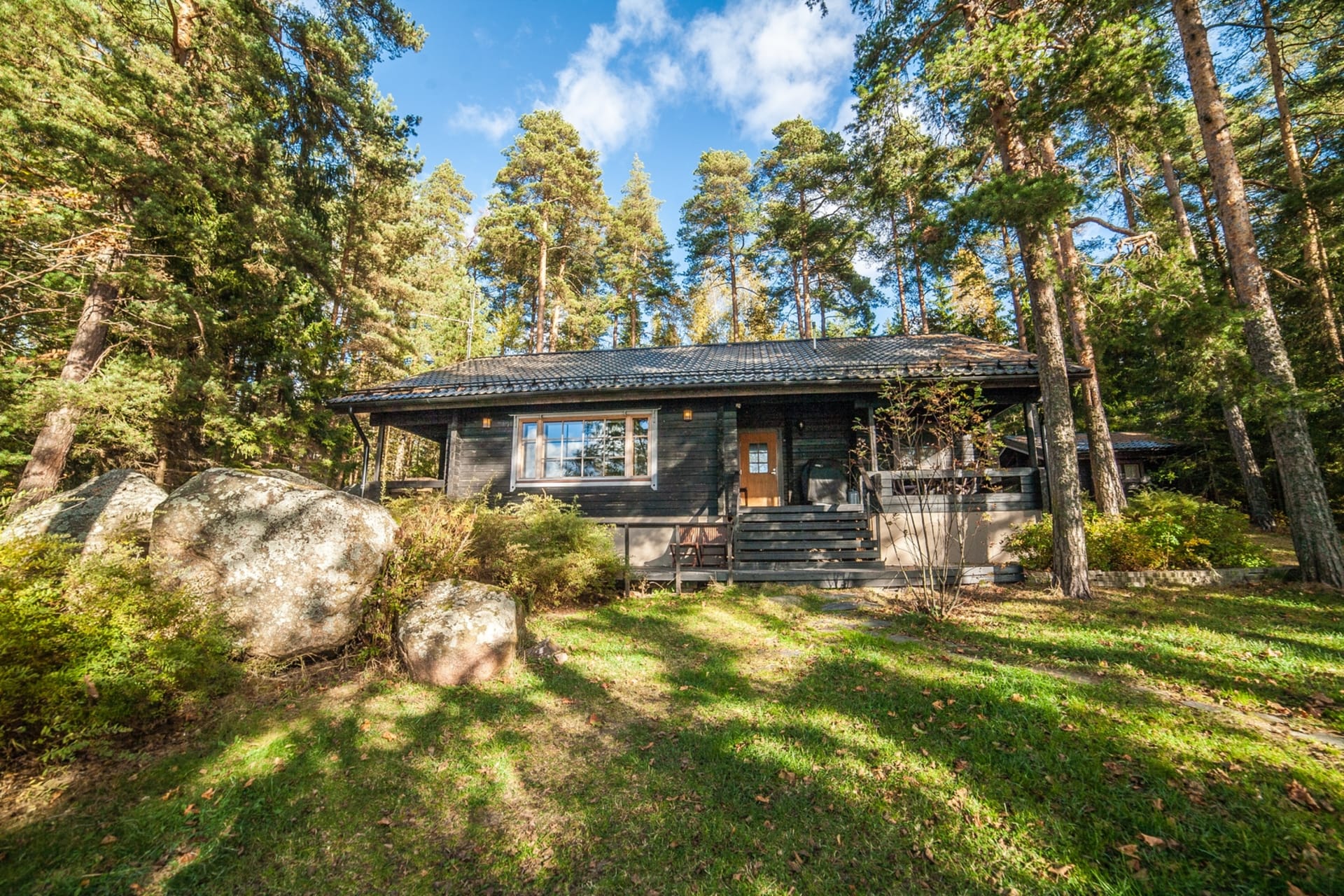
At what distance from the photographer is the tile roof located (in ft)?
28.5

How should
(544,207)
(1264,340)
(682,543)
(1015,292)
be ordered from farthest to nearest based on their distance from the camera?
(544,207), (1015,292), (682,543), (1264,340)

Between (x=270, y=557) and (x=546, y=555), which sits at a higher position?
(x=270, y=557)

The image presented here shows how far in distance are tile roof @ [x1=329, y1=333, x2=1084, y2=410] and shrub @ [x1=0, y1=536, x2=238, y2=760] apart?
6.35 meters

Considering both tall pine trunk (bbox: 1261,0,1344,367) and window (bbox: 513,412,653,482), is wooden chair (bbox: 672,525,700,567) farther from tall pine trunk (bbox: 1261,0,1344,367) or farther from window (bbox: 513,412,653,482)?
tall pine trunk (bbox: 1261,0,1344,367)

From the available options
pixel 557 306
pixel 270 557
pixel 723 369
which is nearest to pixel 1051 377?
pixel 723 369

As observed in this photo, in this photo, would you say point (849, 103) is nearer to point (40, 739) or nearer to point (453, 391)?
point (453, 391)

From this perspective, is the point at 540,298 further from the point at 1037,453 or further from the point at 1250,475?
the point at 1250,475

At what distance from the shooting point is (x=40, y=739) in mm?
2680

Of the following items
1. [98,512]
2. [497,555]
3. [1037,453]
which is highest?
[1037,453]

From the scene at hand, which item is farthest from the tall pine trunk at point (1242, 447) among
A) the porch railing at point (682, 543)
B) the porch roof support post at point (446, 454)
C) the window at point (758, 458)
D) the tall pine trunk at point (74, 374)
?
the tall pine trunk at point (74, 374)

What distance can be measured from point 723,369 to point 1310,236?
11431mm

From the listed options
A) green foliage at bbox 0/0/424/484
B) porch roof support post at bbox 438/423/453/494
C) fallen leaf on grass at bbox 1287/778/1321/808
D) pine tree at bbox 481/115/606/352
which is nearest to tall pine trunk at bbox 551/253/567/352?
pine tree at bbox 481/115/606/352

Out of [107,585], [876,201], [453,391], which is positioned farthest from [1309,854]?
[453,391]

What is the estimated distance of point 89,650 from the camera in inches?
114
